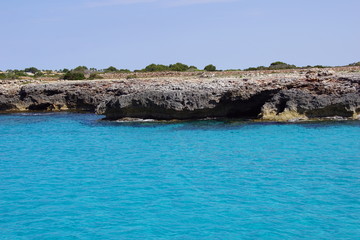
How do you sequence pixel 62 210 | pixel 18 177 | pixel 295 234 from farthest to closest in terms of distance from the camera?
A: pixel 18 177, pixel 62 210, pixel 295 234

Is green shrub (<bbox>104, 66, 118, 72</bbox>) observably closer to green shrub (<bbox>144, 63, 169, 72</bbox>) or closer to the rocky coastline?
green shrub (<bbox>144, 63, 169, 72</bbox>)

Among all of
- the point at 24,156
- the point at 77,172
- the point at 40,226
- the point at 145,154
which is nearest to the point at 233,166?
the point at 145,154

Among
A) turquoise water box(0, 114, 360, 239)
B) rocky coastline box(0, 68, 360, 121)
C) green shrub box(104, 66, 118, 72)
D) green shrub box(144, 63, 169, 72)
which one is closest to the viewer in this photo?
turquoise water box(0, 114, 360, 239)

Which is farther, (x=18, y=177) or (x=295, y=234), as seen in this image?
(x=18, y=177)

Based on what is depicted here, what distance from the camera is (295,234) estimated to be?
941 cm

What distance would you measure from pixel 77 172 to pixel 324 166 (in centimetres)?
926

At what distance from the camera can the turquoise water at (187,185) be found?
33.0 ft

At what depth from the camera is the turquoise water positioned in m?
10.1

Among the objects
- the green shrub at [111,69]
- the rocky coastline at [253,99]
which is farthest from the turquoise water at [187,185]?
the green shrub at [111,69]

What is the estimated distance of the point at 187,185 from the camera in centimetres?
1345

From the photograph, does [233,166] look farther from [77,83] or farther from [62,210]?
[77,83]

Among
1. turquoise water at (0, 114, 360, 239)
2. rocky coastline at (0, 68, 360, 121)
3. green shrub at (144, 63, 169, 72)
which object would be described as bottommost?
turquoise water at (0, 114, 360, 239)

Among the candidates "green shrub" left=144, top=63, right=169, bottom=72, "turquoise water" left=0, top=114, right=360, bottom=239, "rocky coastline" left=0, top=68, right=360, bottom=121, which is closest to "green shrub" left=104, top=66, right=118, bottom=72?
"green shrub" left=144, top=63, right=169, bottom=72

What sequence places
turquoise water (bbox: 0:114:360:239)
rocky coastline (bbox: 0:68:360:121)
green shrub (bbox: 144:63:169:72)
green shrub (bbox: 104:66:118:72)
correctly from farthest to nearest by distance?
green shrub (bbox: 104:66:118:72)
green shrub (bbox: 144:63:169:72)
rocky coastline (bbox: 0:68:360:121)
turquoise water (bbox: 0:114:360:239)
